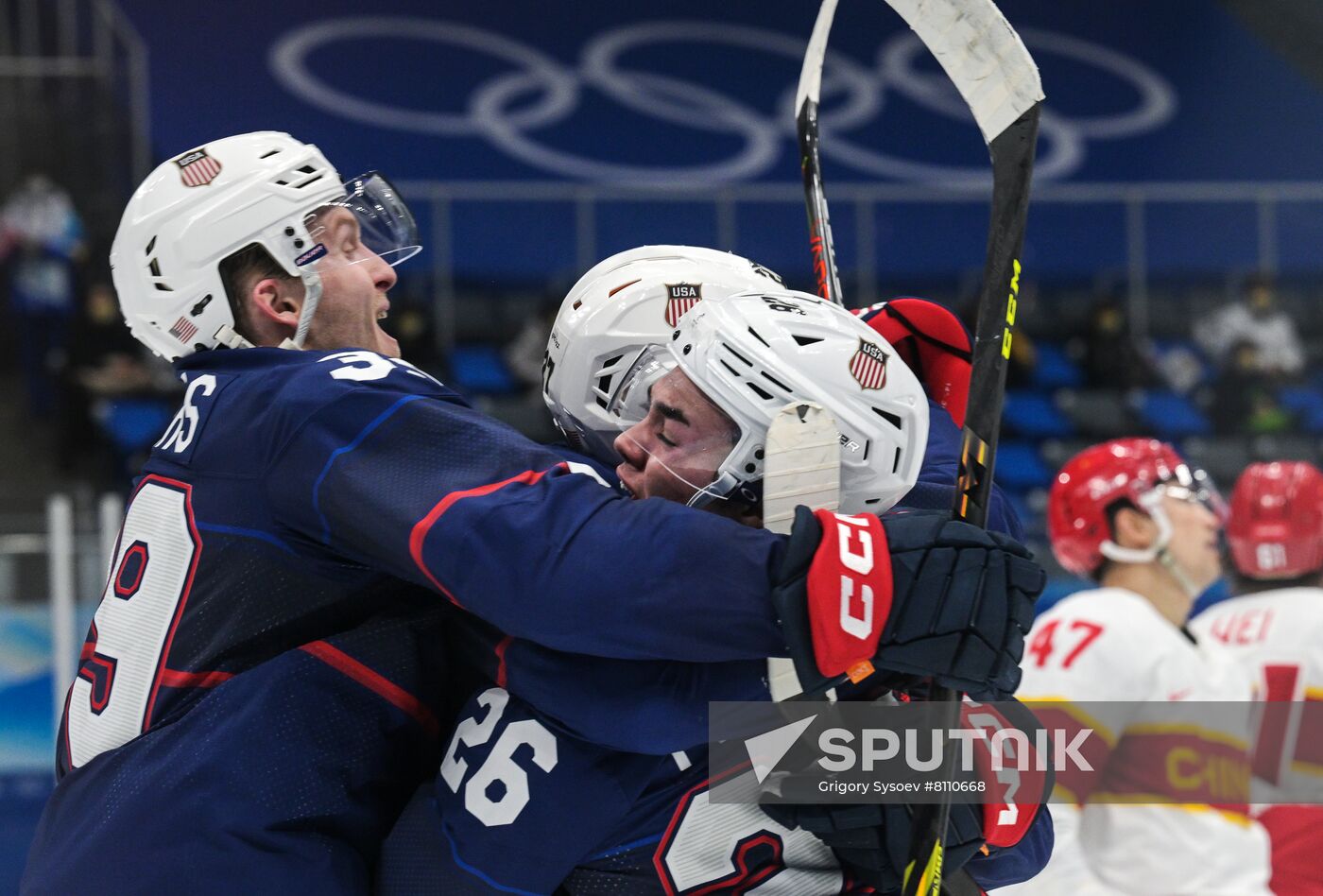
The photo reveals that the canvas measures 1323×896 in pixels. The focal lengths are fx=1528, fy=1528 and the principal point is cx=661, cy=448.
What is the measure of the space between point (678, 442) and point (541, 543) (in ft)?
1.07

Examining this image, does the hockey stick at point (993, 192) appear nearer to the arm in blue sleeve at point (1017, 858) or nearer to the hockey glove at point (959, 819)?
the hockey glove at point (959, 819)

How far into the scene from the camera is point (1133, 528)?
4.21 m

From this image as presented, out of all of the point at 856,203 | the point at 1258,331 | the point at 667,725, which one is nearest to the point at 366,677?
the point at 667,725

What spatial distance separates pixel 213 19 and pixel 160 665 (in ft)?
38.6

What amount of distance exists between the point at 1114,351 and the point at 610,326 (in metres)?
10.2

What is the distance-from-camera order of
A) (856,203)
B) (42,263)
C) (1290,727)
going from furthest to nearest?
(856,203) → (42,263) → (1290,727)

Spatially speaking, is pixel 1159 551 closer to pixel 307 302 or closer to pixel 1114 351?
pixel 307 302

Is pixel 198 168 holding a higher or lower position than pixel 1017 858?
higher

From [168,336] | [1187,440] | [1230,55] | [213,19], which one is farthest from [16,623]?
[1230,55]

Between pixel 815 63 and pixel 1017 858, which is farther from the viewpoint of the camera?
pixel 815 63

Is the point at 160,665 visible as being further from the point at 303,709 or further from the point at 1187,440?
the point at 1187,440

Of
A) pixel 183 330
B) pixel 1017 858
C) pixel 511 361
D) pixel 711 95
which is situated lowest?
pixel 511 361

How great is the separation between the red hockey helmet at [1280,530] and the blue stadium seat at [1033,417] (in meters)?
7.28

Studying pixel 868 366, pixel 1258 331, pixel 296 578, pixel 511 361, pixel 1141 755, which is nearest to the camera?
pixel 868 366
